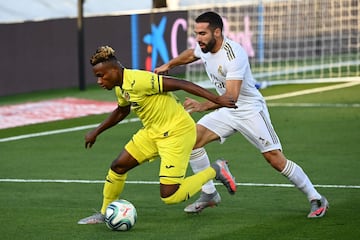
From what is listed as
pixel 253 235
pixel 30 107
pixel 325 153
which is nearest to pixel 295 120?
pixel 325 153

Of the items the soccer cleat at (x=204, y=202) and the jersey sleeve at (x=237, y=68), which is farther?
the soccer cleat at (x=204, y=202)

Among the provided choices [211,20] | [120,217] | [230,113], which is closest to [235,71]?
[211,20]

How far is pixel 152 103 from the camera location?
409 inches

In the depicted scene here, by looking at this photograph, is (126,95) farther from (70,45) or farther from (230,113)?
(70,45)

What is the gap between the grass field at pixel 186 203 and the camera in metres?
10.4

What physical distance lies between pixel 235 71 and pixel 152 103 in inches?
36.1

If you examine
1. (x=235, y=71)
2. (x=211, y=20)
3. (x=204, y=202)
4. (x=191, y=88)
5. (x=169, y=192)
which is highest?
(x=211, y=20)

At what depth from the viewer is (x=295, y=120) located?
760 inches

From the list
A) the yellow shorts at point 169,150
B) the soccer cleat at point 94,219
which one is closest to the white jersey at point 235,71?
the yellow shorts at point 169,150

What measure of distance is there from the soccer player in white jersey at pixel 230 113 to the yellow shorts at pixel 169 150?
0.28m

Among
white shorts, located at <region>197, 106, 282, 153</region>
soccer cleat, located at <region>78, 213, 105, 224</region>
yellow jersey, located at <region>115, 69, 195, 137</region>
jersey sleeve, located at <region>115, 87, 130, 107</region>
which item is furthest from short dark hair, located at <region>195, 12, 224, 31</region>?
soccer cleat, located at <region>78, 213, 105, 224</region>

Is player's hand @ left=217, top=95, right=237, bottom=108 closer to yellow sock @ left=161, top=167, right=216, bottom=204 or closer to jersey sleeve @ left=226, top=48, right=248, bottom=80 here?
jersey sleeve @ left=226, top=48, right=248, bottom=80

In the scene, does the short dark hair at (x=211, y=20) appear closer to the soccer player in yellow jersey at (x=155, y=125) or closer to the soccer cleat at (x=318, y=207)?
the soccer player in yellow jersey at (x=155, y=125)

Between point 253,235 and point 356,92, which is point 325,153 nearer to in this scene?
point 253,235
